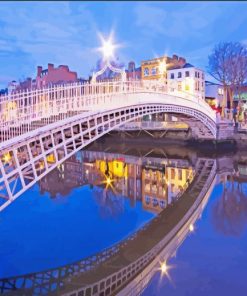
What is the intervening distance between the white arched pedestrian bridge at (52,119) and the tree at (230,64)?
17978 mm

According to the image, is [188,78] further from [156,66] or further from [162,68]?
[156,66]

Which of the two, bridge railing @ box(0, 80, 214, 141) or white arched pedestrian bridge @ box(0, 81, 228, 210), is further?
bridge railing @ box(0, 80, 214, 141)

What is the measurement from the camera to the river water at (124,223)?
5539 mm

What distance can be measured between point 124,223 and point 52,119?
3505 millimetres

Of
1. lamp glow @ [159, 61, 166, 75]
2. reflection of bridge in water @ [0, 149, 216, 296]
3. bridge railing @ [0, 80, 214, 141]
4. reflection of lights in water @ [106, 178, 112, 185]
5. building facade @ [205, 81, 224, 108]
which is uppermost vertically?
lamp glow @ [159, 61, 166, 75]

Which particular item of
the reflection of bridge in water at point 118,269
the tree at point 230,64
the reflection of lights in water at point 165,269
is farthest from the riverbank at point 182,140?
the reflection of lights in water at point 165,269

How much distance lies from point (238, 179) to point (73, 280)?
35.3 ft

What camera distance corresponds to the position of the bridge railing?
279 inches

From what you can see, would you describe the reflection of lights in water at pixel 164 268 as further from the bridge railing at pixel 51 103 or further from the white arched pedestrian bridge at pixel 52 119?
the bridge railing at pixel 51 103

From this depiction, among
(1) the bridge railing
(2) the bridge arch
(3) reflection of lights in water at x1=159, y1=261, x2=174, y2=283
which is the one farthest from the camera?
(1) the bridge railing

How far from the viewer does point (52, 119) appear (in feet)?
26.6

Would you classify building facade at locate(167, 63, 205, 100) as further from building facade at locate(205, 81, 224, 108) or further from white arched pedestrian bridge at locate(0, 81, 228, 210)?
white arched pedestrian bridge at locate(0, 81, 228, 210)

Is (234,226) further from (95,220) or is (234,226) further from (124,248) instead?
(95,220)

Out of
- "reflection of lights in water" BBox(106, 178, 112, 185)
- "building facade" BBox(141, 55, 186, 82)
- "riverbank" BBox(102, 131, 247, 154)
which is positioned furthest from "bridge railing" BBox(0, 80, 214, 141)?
"building facade" BBox(141, 55, 186, 82)
